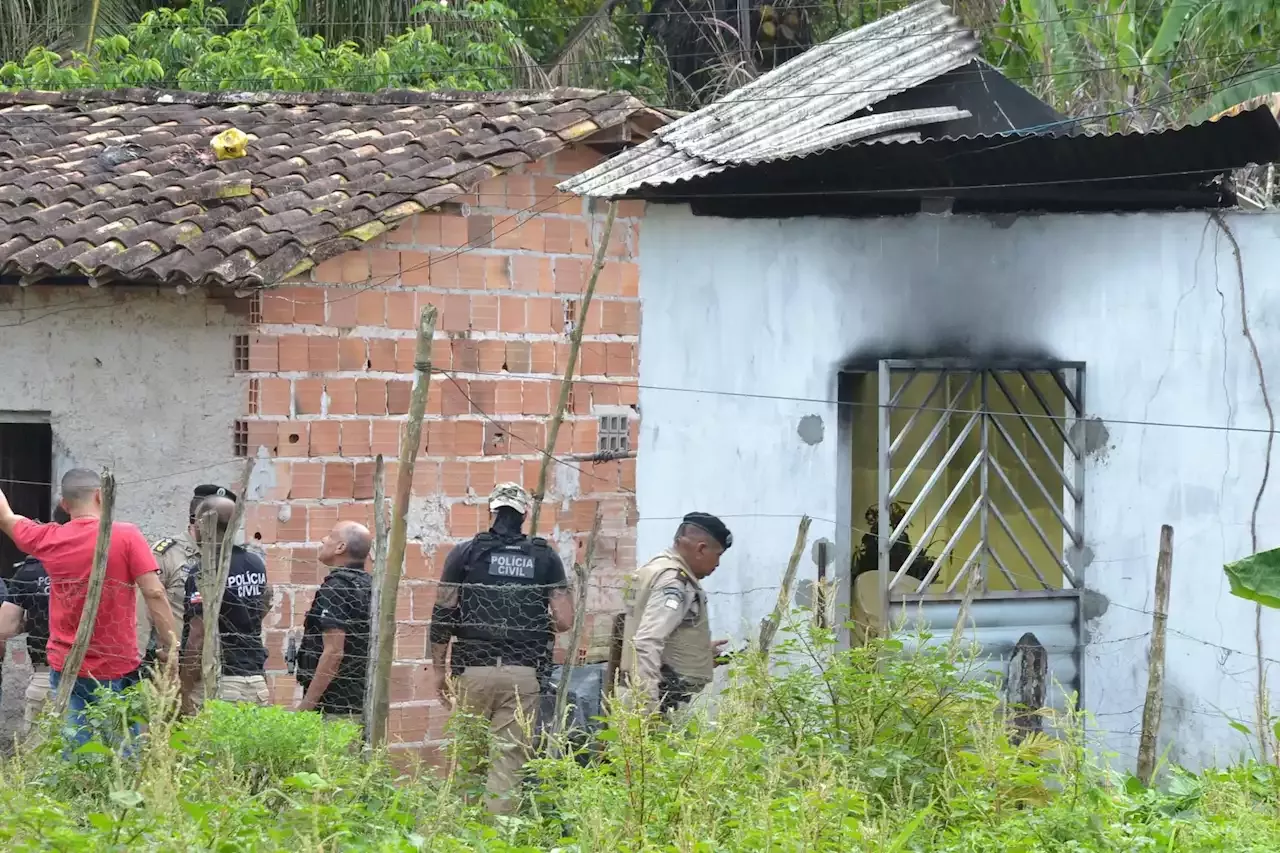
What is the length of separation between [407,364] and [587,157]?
1883 mm

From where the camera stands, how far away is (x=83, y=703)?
276 inches

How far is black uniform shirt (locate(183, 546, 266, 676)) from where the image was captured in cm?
729

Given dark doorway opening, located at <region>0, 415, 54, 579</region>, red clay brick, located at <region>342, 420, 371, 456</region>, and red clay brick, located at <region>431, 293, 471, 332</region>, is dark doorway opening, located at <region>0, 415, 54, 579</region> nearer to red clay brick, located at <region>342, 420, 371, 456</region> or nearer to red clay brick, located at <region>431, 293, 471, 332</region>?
red clay brick, located at <region>342, 420, 371, 456</region>

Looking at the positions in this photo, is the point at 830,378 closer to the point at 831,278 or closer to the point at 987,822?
the point at 831,278

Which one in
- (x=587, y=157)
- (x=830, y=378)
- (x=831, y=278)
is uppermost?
(x=587, y=157)

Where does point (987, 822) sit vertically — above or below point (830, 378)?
below

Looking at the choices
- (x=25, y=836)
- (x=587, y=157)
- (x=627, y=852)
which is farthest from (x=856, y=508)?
(x=25, y=836)

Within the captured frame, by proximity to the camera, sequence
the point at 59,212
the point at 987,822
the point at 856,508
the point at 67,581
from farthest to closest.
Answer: the point at 856,508
the point at 59,212
the point at 67,581
the point at 987,822

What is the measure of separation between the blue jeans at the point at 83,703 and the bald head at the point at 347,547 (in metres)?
1.08

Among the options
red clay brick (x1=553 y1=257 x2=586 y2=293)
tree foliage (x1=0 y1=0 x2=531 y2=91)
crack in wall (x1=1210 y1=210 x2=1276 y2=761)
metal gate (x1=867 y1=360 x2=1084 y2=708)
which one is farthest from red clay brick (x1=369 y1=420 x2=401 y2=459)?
tree foliage (x1=0 y1=0 x2=531 y2=91)

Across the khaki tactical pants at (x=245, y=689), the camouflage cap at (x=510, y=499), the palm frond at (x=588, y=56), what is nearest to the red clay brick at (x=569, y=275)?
the camouflage cap at (x=510, y=499)

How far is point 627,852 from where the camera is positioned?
4957 mm

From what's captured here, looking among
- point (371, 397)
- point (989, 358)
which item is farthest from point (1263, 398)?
point (371, 397)

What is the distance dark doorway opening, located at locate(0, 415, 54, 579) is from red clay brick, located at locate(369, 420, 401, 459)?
2098mm
